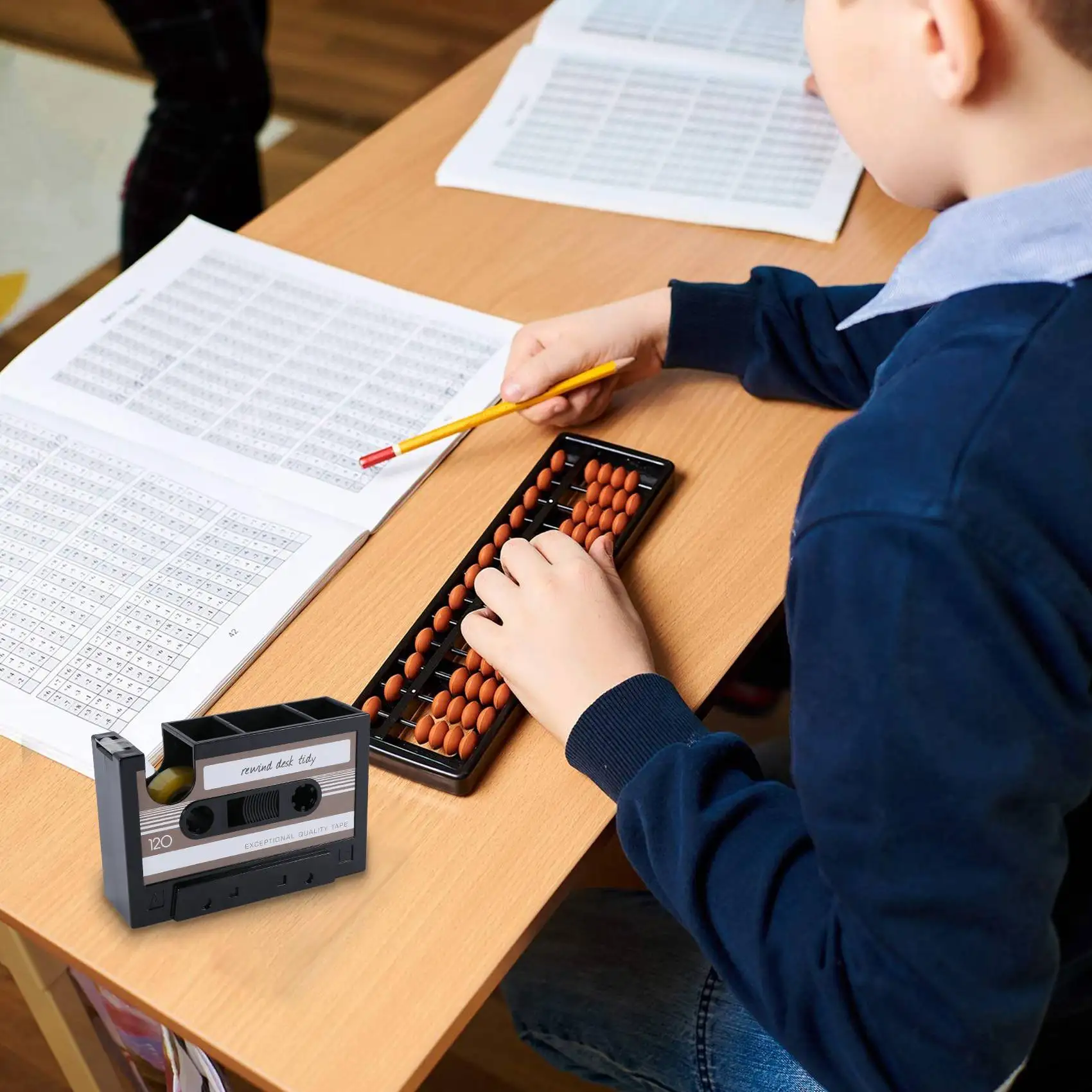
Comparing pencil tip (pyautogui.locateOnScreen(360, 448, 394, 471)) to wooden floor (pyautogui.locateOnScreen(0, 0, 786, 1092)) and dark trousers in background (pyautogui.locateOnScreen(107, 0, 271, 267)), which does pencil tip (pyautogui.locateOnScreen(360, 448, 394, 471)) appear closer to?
dark trousers in background (pyautogui.locateOnScreen(107, 0, 271, 267))

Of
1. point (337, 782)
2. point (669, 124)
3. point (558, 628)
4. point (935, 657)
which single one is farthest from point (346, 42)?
point (935, 657)

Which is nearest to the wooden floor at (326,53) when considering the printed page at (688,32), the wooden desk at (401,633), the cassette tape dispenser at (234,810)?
the printed page at (688,32)

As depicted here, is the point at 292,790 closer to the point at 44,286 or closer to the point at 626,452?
the point at 626,452

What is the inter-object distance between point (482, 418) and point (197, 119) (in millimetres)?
1215

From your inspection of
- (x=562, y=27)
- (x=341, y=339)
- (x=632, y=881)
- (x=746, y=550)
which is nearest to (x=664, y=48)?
(x=562, y=27)

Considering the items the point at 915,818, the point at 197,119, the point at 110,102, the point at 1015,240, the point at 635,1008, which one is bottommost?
the point at 110,102

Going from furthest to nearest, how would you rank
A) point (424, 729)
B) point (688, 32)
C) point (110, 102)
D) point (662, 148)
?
1. point (110, 102)
2. point (688, 32)
3. point (662, 148)
4. point (424, 729)

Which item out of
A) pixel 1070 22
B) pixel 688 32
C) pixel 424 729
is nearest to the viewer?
pixel 1070 22

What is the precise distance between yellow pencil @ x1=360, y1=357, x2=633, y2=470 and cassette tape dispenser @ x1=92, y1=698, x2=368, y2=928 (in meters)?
0.29

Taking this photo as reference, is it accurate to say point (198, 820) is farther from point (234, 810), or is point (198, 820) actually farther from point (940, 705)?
point (940, 705)

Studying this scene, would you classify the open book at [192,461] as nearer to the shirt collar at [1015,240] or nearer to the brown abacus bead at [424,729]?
the brown abacus bead at [424,729]

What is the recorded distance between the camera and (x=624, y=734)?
0.74 meters

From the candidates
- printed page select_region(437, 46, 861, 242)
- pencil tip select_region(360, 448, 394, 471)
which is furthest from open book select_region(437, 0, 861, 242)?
pencil tip select_region(360, 448, 394, 471)

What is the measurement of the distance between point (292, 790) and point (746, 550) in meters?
0.37
